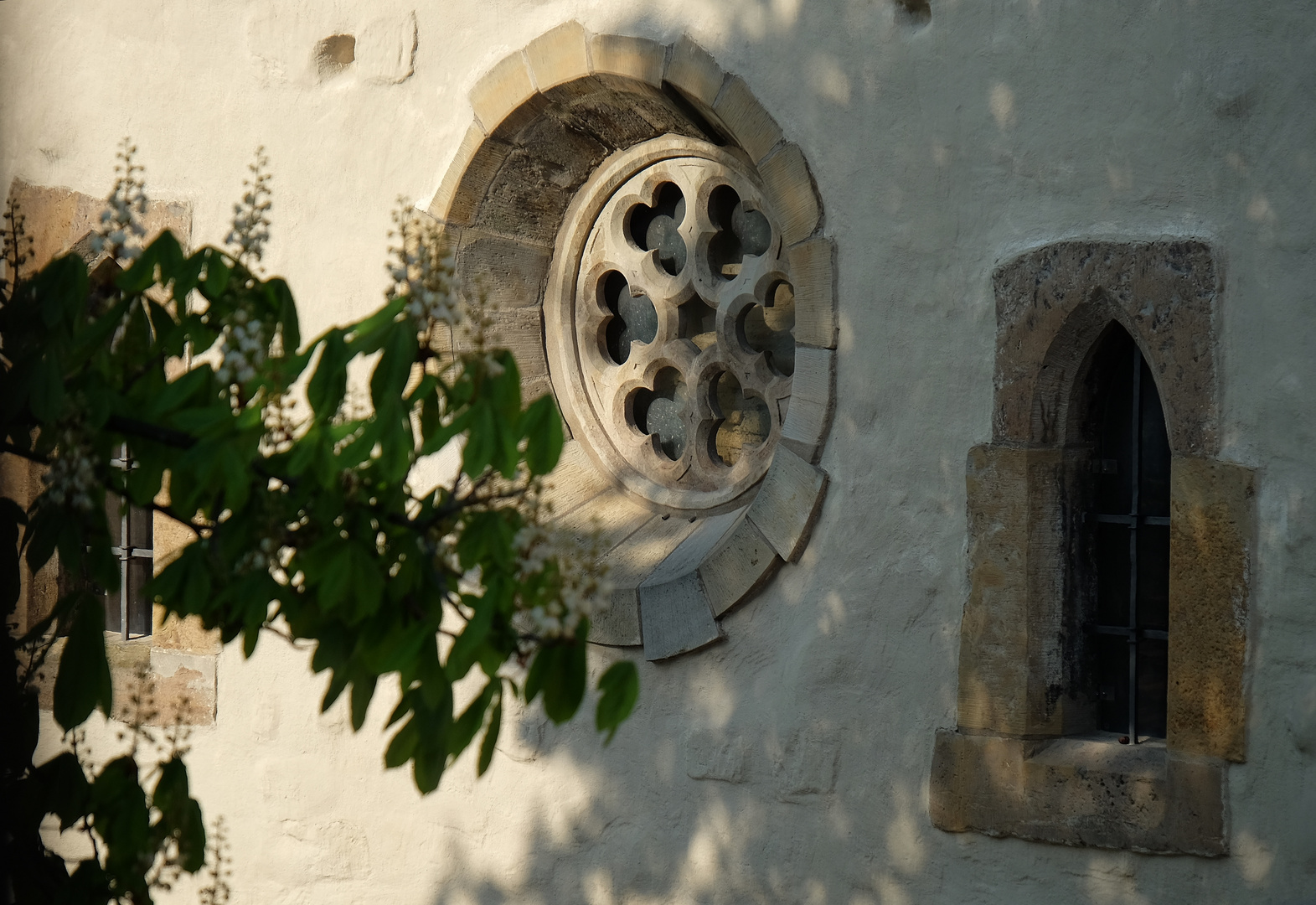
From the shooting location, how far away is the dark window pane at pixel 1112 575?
345 cm

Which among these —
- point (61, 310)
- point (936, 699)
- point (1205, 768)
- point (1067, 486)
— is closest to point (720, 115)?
point (1067, 486)

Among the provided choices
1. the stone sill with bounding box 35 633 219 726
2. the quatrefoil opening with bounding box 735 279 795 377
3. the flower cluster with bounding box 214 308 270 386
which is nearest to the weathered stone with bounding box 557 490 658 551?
the quatrefoil opening with bounding box 735 279 795 377

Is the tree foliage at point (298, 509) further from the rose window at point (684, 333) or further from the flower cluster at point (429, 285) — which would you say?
the rose window at point (684, 333)

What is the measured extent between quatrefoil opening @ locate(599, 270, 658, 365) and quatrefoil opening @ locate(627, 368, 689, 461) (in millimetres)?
139

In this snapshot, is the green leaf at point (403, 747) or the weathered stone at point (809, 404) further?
the weathered stone at point (809, 404)

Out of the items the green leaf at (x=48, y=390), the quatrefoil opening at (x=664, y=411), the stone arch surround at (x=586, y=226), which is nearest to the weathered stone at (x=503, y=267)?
the stone arch surround at (x=586, y=226)

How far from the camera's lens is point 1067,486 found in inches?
133

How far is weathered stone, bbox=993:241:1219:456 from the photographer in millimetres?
3068

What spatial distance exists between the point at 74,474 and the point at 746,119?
263cm

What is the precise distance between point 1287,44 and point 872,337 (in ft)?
3.78

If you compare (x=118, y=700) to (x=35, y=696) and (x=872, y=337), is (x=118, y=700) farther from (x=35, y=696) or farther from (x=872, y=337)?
(x=35, y=696)

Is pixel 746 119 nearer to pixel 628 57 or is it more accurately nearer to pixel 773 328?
pixel 628 57

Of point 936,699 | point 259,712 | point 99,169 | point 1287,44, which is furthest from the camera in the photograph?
point 99,169

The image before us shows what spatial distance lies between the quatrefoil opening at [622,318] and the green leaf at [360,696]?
324cm
